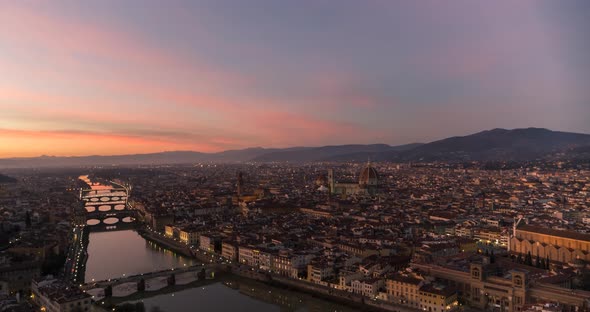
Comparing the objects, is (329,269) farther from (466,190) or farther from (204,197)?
(466,190)

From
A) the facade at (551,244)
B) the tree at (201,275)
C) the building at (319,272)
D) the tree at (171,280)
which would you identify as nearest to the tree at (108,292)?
the tree at (171,280)

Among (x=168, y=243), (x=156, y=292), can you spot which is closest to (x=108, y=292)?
(x=156, y=292)

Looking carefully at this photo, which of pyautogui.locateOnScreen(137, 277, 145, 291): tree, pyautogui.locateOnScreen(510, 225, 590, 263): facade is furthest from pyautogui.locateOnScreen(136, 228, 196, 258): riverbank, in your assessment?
pyautogui.locateOnScreen(510, 225, 590, 263): facade

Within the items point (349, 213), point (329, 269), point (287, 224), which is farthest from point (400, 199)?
point (329, 269)

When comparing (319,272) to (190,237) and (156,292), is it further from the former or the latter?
(190,237)

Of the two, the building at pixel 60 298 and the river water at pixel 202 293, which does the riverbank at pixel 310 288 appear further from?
the building at pixel 60 298

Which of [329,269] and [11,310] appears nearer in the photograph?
[11,310]
